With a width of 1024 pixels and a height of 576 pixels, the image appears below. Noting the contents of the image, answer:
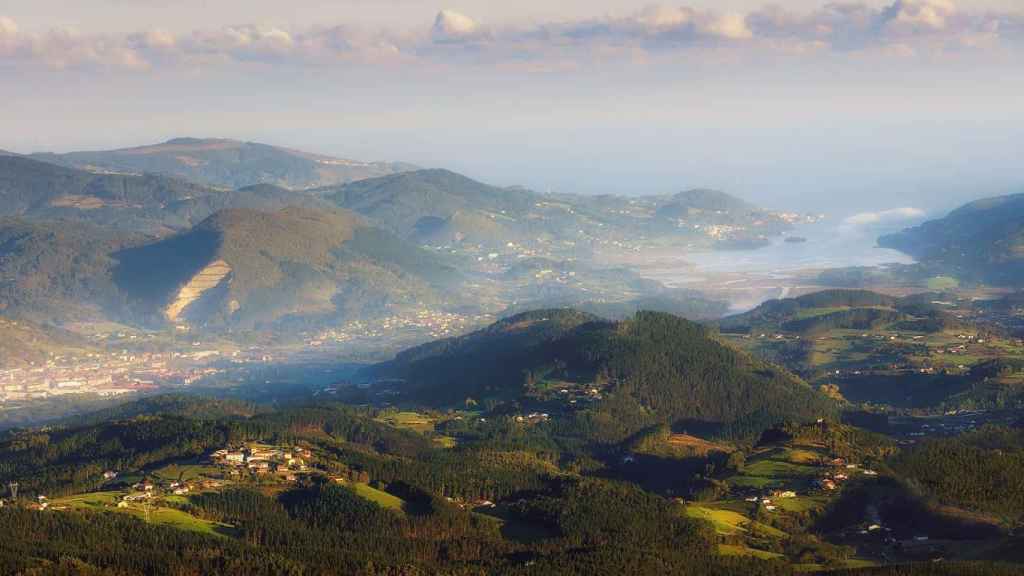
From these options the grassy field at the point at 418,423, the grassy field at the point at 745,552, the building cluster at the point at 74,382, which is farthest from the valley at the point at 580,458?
the building cluster at the point at 74,382

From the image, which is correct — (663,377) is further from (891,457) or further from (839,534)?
(839,534)

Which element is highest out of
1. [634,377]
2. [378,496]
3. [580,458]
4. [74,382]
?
[378,496]

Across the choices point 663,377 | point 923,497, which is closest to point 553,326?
point 663,377

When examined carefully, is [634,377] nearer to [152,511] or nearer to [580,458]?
[580,458]

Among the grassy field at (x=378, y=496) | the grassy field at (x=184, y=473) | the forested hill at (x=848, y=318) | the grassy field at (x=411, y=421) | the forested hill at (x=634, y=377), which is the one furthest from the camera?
the forested hill at (x=848, y=318)

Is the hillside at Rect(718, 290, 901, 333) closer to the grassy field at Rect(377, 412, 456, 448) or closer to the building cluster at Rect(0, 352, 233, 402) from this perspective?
the grassy field at Rect(377, 412, 456, 448)

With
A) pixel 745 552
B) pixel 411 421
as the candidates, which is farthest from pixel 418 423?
pixel 745 552

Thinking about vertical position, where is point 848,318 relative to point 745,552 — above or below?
above

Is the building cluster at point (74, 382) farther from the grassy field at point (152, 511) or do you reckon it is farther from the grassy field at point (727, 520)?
the grassy field at point (727, 520)

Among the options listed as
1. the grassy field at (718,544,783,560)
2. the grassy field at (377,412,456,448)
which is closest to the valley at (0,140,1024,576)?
the grassy field at (718,544,783,560)
